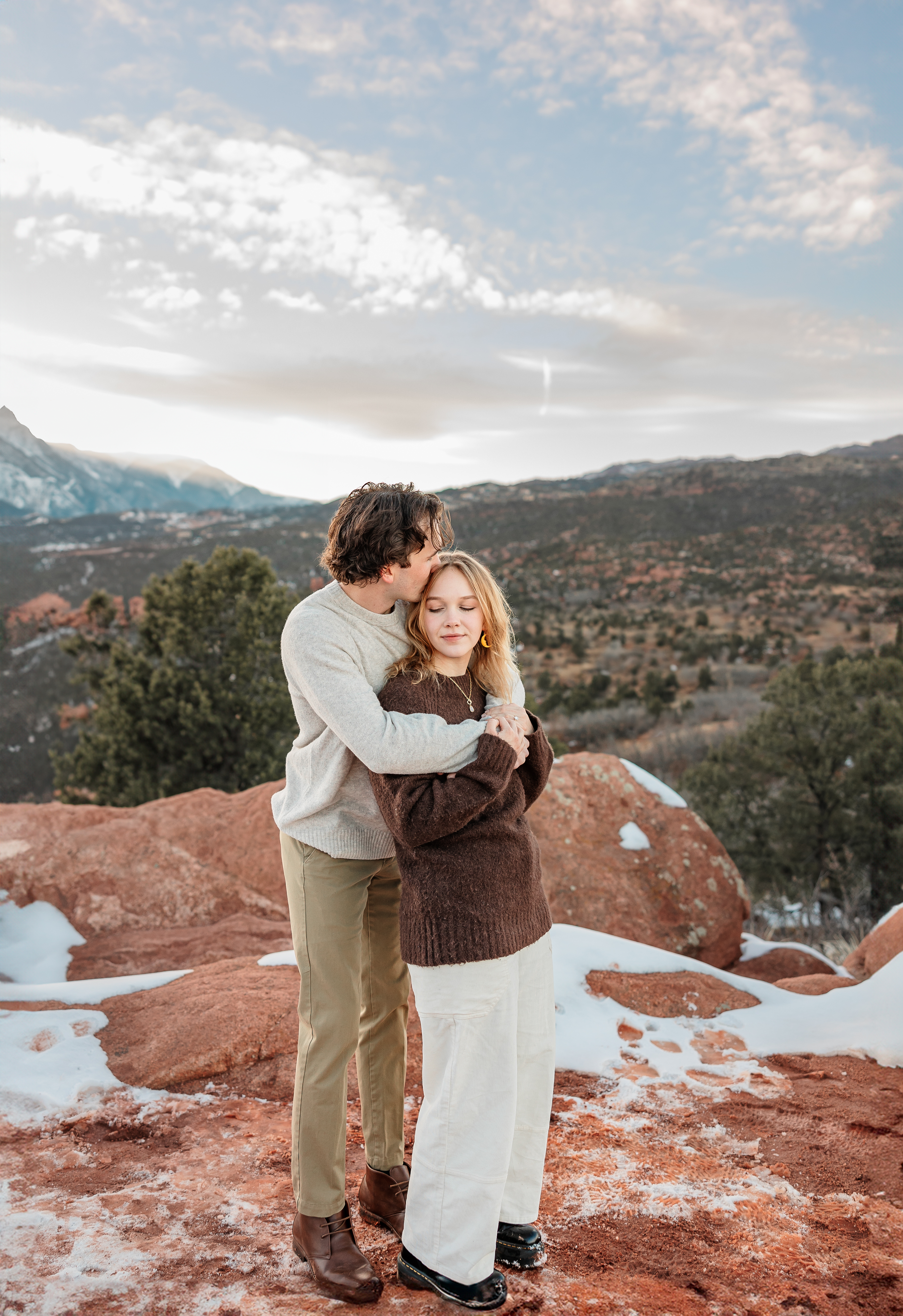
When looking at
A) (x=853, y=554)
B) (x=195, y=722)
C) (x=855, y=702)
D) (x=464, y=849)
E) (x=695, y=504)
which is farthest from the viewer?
(x=695, y=504)

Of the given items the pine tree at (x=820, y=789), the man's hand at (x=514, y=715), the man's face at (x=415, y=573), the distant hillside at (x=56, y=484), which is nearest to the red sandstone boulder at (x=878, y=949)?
the man's hand at (x=514, y=715)

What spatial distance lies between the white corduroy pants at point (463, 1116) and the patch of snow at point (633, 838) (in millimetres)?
4243

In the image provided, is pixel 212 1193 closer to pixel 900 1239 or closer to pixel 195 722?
pixel 900 1239

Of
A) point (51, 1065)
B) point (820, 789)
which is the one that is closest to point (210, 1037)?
point (51, 1065)

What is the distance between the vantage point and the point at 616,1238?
8.23ft

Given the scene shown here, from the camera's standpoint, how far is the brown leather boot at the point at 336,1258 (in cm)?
221

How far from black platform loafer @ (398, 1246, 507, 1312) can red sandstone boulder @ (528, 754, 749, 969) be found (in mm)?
3639

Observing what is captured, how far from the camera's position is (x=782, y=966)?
6.17 m

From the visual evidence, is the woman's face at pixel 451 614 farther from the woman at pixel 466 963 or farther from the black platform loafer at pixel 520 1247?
the black platform loafer at pixel 520 1247

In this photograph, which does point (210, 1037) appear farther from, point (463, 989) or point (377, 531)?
point (377, 531)

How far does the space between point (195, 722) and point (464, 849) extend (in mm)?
11255

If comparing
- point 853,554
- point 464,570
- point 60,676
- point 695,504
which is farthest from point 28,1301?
point 695,504

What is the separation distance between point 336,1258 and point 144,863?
4.52m

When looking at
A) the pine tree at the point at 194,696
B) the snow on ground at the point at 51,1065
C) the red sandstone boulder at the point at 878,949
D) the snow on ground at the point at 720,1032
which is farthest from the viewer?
the pine tree at the point at 194,696
